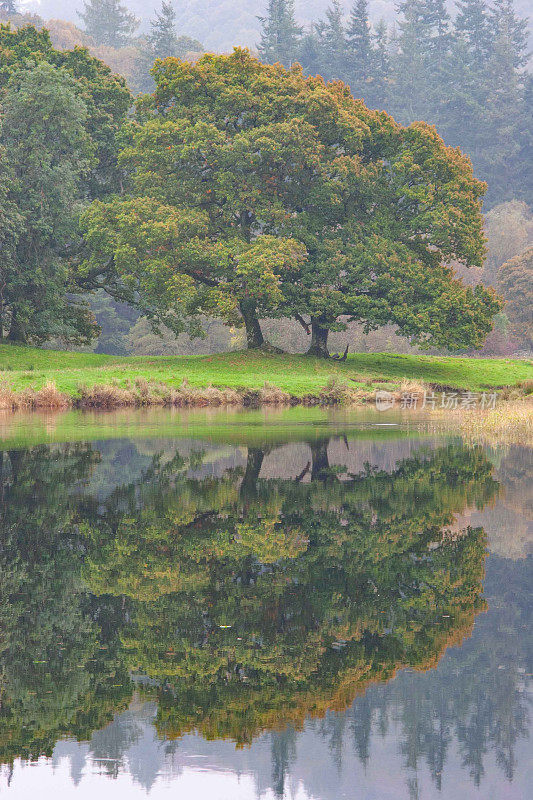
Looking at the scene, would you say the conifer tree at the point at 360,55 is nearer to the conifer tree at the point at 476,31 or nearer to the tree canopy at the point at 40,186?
the conifer tree at the point at 476,31

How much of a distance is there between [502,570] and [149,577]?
3603 mm

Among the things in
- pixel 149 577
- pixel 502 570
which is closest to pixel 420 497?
pixel 502 570

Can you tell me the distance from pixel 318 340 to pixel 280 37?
277 ft

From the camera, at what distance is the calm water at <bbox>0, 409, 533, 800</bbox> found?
511 cm

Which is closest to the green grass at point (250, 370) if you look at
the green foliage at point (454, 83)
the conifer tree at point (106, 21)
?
the green foliage at point (454, 83)

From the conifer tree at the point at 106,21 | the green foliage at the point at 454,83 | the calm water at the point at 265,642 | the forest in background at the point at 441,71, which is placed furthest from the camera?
the conifer tree at the point at 106,21

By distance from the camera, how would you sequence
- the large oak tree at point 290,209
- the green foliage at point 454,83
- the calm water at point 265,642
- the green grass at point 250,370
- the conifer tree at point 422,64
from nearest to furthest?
1. the calm water at point 265,642
2. the green grass at point 250,370
3. the large oak tree at point 290,209
4. the green foliage at point 454,83
5. the conifer tree at point 422,64

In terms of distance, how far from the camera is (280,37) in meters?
133

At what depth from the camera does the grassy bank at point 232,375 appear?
45250mm

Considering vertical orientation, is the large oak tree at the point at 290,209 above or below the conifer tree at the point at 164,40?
below

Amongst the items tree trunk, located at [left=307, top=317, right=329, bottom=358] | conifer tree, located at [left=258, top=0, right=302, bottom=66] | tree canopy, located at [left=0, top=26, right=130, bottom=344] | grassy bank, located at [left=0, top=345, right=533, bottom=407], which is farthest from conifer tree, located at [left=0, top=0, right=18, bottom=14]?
tree trunk, located at [left=307, top=317, right=329, bottom=358]

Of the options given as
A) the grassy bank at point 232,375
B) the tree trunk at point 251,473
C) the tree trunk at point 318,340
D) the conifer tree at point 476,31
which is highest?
the conifer tree at point 476,31

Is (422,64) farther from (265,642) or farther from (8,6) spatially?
(265,642)

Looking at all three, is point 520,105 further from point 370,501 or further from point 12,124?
point 370,501
